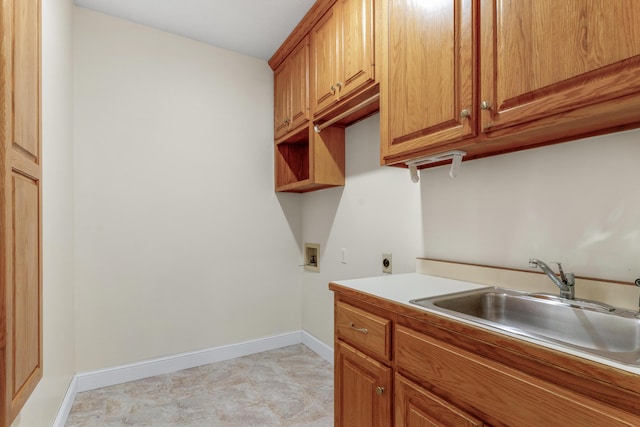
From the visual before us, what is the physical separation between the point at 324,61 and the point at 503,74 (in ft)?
4.48

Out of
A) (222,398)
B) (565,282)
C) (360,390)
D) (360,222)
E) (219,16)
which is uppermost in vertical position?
(219,16)

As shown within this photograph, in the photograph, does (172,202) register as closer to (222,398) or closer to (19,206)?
(222,398)

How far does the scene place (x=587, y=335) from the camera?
3.43ft

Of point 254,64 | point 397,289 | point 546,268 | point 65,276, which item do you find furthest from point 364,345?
point 254,64

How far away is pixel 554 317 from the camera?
Answer: 44.7 inches

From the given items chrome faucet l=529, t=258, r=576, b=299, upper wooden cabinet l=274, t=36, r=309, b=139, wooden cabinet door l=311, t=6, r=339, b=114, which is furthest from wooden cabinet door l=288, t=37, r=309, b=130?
chrome faucet l=529, t=258, r=576, b=299

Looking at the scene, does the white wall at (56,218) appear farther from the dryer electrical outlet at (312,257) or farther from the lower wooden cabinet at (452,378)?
the dryer electrical outlet at (312,257)

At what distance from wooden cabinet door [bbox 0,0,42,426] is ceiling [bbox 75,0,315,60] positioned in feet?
4.18

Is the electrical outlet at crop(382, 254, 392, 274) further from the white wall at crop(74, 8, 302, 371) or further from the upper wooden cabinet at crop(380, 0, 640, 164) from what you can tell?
the white wall at crop(74, 8, 302, 371)

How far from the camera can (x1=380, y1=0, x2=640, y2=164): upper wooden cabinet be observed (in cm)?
84

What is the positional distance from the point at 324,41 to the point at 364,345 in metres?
1.92

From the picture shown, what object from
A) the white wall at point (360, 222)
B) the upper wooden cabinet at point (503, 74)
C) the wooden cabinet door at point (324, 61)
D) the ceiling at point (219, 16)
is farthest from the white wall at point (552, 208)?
the ceiling at point (219, 16)

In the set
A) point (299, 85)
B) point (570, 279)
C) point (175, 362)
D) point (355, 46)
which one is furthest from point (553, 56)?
point (175, 362)

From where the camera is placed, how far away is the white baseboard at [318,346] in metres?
2.69
